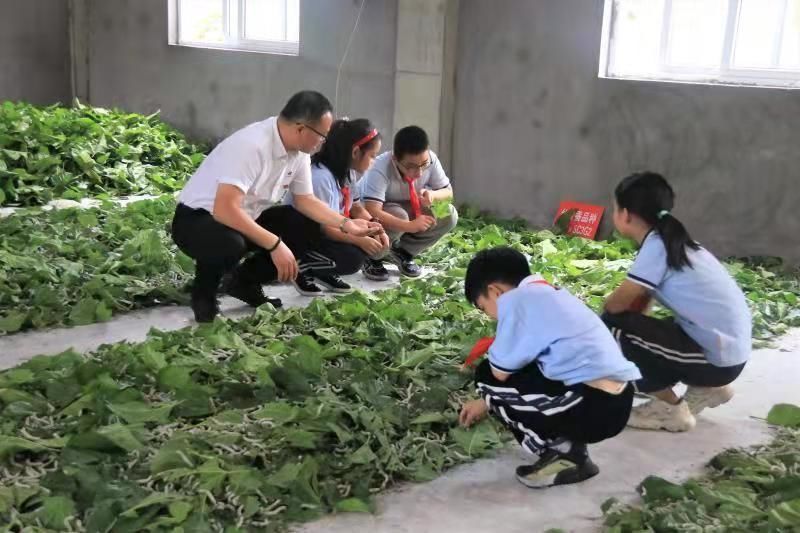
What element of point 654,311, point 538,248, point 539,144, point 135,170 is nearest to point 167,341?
point 654,311

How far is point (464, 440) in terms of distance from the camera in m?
2.66

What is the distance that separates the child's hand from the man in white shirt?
119 centimetres

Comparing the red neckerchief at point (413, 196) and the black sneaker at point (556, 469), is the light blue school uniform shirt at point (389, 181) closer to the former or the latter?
the red neckerchief at point (413, 196)

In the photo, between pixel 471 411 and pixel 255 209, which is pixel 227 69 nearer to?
pixel 255 209

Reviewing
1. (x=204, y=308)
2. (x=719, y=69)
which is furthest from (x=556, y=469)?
(x=719, y=69)

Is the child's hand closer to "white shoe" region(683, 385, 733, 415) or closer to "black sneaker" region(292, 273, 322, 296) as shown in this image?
"white shoe" region(683, 385, 733, 415)

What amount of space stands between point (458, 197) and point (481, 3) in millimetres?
1284

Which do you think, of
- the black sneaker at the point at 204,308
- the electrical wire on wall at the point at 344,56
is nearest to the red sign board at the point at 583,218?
the electrical wire on wall at the point at 344,56

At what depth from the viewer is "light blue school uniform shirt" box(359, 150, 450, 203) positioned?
4633mm

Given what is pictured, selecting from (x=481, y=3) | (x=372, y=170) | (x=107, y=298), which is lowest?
(x=107, y=298)

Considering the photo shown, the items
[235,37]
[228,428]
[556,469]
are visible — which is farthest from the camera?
[235,37]

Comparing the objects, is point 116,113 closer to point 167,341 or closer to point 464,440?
point 167,341

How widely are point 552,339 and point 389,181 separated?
253 cm

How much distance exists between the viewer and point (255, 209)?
3.91m
